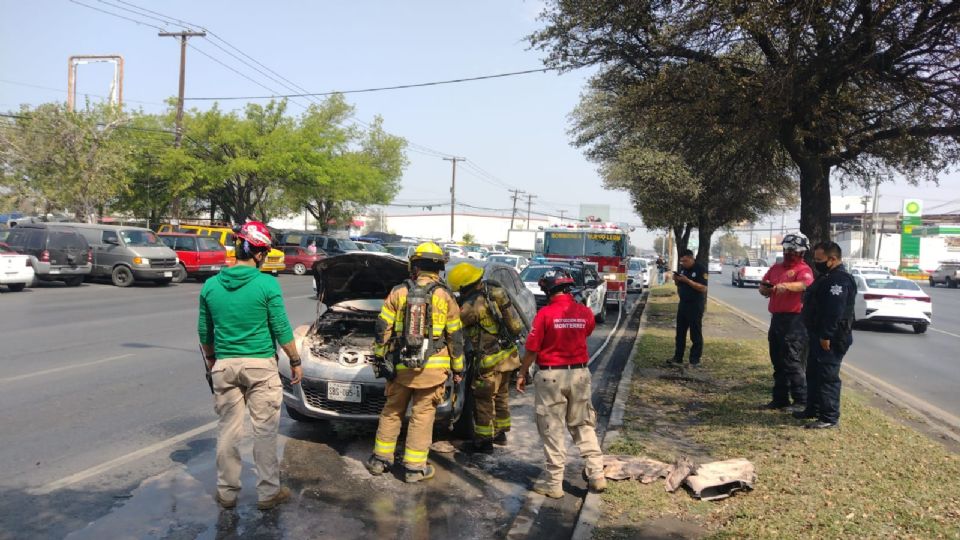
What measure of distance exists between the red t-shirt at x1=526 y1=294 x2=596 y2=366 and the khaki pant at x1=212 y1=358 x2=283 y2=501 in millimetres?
1889

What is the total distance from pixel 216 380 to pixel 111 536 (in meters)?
1.06

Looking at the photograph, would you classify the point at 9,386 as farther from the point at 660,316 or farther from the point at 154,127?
the point at 154,127

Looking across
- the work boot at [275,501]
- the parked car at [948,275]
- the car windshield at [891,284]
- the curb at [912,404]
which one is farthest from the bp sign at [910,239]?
the work boot at [275,501]

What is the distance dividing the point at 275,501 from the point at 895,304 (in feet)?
55.9

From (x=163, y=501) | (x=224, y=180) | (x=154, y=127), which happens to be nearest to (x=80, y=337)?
(x=163, y=501)

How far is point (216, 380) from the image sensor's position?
4570 mm

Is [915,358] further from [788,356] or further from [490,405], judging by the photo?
[490,405]

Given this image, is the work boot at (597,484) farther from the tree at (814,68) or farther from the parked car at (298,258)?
the parked car at (298,258)

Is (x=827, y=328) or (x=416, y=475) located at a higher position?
(x=827, y=328)

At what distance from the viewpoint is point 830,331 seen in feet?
21.6

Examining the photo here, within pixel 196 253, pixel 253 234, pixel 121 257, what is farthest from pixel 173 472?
pixel 196 253

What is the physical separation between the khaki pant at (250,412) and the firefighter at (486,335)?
1842 millimetres

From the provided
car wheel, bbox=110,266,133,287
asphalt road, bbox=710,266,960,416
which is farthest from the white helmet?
car wheel, bbox=110,266,133,287

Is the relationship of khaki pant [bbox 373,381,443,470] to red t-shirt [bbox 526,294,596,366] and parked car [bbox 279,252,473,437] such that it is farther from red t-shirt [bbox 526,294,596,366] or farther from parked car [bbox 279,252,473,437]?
red t-shirt [bbox 526,294,596,366]
